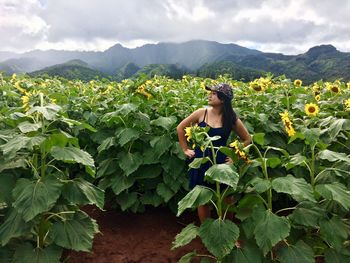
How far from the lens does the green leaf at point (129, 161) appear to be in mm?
4766

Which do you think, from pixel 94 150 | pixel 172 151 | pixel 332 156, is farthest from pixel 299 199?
pixel 94 150

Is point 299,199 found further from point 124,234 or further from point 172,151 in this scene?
point 124,234

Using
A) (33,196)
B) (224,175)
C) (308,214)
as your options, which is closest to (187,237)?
(224,175)

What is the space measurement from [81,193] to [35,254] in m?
0.57

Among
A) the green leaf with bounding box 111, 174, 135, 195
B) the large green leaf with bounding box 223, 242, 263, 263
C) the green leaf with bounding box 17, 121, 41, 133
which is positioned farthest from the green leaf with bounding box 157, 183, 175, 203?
the green leaf with bounding box 17, 121, 41, 133

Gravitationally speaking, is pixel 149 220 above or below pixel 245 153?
below

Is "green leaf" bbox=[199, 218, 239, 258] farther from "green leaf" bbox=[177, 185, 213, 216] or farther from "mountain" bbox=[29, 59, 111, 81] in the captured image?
"mountain" bbox=[29, 59, 111, 81]

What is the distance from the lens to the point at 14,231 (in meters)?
2.91

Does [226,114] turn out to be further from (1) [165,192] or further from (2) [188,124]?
(1) [165,192]

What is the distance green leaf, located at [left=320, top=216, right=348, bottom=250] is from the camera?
298 cm

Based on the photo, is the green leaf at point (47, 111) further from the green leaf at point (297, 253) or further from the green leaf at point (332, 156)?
the green leaf at point (332, 156)

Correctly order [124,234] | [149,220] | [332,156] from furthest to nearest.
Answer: [149,220] < [124,234] < [332,156]

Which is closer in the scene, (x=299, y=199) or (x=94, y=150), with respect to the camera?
(x=299, y=199)

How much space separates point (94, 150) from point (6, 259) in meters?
2.64
